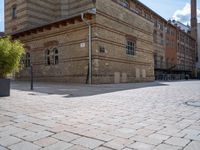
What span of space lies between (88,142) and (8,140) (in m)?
1.17

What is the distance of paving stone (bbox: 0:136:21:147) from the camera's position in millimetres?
3111

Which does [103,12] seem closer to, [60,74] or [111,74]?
[111,74]

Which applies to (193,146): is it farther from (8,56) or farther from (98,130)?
(8,56)

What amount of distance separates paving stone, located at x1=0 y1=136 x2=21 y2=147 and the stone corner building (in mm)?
13031

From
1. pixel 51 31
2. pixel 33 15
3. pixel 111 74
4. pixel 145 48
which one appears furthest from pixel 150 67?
pixel 33 15

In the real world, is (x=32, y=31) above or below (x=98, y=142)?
above

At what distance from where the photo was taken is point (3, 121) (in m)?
4.34

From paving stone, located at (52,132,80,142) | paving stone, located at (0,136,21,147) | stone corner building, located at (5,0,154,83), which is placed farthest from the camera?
stone corner building, located at (5,0,154,83)

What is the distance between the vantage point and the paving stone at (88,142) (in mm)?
3000

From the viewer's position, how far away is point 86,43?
16.7 meters

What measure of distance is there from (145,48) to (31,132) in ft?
68.5

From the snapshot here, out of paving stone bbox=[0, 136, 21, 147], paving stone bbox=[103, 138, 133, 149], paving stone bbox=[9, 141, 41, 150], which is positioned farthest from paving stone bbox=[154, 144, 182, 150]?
paving stone bbox=[0, 136, 21, 147]

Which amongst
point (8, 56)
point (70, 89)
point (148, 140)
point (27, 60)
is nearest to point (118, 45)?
point (70, 89)

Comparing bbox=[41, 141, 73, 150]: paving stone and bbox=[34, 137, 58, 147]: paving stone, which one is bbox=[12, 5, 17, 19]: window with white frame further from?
bbox=[41, 141, 73, 150]: paving stone
